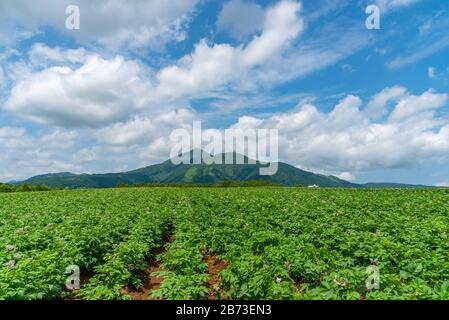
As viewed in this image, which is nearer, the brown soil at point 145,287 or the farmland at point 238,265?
the farmland at point 238,265

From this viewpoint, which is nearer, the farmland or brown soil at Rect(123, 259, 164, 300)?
the farmland

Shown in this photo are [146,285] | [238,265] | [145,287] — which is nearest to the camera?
[238,265]

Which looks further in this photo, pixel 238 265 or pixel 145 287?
pixel 145 287

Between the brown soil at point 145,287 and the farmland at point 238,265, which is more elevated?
the farmland at point 238,265

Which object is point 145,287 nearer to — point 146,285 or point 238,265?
point 146,285

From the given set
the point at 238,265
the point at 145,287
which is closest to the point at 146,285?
the point at 145,287

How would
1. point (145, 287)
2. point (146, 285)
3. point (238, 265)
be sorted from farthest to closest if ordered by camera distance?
point (146, 285) → point (145, 287) → point (238, 265)

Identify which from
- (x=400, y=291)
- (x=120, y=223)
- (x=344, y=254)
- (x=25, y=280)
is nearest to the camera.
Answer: (x=400, y=291)

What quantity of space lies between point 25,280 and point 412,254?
413 inches
